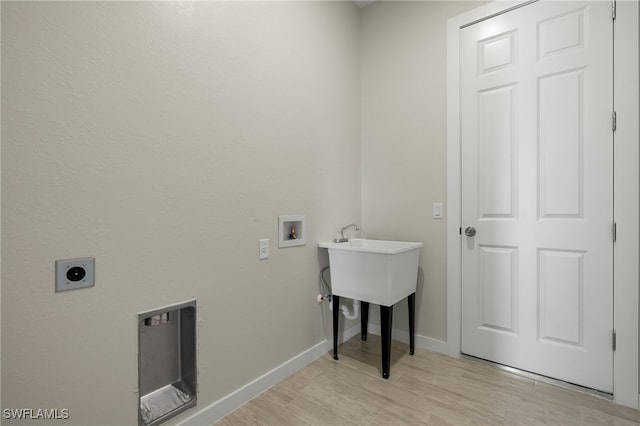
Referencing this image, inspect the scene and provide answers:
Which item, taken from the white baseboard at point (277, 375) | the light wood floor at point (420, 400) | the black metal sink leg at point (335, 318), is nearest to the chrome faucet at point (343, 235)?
the black metal sink leg at point (335, 318)

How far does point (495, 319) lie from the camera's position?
6.82 ft

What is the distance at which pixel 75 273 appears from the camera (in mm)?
1113

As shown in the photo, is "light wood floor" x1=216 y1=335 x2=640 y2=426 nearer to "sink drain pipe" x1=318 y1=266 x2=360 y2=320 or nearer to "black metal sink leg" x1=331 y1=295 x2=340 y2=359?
"black metal sink leg" x1=331 y1=295 x2=340 y2=359

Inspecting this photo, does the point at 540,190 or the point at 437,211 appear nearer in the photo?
the point at 540,190

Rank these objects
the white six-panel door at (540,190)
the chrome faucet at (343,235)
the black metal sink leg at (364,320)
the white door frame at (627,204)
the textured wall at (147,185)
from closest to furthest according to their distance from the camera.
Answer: the textured wall at (147,185) → the white door frame at (627,204) → the white six-panel door at (540,190) → the chrome faucet at (343,235) → the black metal sink leg at (364,320)

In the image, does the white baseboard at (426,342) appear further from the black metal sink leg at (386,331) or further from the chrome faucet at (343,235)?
the chrome faucet at (343,235)

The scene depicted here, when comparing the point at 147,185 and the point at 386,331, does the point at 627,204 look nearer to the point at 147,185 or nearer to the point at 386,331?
the point at 386,331

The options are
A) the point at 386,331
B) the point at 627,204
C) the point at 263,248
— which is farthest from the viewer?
the point at 386,331

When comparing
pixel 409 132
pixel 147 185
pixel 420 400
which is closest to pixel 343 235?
pixel 409 132

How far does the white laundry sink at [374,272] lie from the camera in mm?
1896

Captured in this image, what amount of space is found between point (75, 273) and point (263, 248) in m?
0.89

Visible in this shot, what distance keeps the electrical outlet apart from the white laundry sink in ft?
1.56

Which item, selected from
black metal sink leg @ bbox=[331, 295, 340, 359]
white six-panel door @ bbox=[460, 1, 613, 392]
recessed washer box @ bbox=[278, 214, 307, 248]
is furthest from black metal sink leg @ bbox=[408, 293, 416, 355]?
recessed washer box @ bbox=[278, 214, 307, 248]

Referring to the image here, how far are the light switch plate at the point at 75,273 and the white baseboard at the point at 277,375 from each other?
79cm
